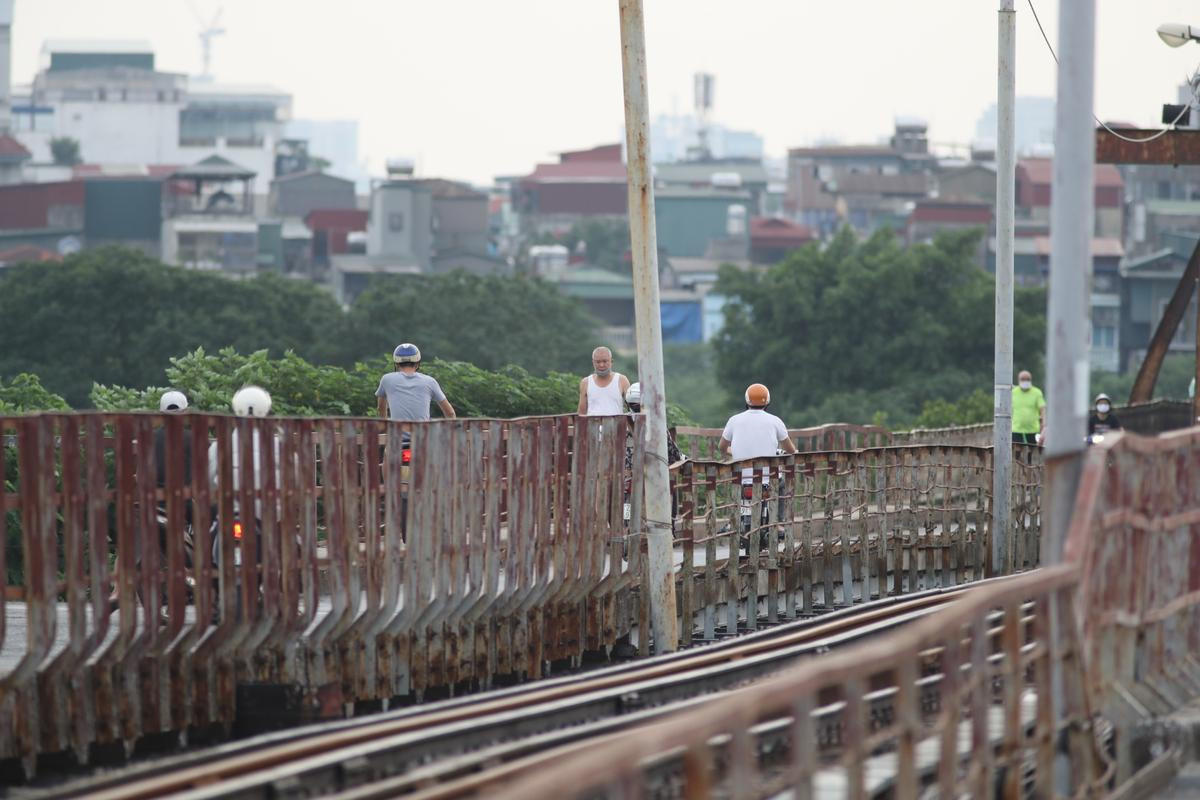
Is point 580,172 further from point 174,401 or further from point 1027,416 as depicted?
point 174,401

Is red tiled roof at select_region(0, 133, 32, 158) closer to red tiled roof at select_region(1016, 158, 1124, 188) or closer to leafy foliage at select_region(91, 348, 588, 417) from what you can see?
red tiled roof at select_region(1016, 158, 1124, 188)

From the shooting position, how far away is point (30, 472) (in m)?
9.75

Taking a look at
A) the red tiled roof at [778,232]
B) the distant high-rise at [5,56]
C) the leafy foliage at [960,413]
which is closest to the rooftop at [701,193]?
the red tiled roof at [778,232]

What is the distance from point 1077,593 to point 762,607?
8.68 m


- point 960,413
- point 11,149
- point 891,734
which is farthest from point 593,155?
point 891,734

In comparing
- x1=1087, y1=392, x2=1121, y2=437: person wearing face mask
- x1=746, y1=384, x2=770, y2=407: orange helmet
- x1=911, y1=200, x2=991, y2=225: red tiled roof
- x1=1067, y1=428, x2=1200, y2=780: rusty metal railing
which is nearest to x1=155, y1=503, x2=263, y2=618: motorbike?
x1=1067, y1=428, x2=1200, y2=780: rusty metal railing

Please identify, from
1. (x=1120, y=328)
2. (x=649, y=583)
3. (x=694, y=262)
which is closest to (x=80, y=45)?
(x=694, y=262)

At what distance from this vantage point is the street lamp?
21.4m

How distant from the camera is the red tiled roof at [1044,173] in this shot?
126 metres

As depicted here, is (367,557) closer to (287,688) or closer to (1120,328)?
(287,688)

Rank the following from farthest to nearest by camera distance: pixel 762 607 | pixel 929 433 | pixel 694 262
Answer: pixel 694 262
pixel 929 433
pixel 762 607

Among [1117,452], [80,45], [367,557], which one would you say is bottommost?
[367,557]

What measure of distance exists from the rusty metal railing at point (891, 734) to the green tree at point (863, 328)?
5854cm

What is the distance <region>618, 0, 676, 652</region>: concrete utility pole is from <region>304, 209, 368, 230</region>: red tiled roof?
111166 mm
